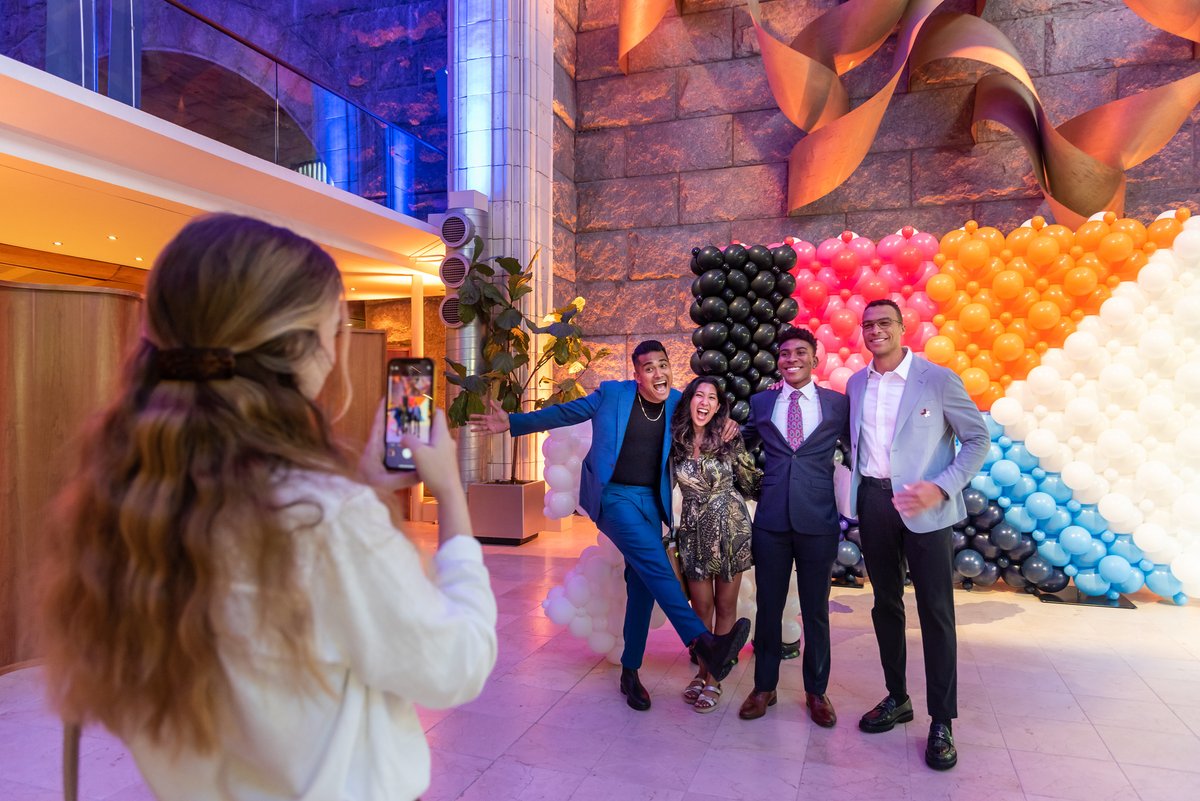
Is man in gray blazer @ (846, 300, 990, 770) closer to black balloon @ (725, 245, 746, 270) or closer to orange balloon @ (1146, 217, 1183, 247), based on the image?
black balloon @ (725, 245, 746, 270)

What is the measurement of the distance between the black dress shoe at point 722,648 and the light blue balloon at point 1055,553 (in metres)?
3.05

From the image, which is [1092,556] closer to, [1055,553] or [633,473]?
[1055,553]

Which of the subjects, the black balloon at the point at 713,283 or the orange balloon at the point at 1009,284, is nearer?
the orange balloon at the point at 1009,284

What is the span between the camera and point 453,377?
6.79 m

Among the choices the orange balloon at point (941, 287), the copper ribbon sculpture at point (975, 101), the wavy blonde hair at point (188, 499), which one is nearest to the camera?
the wavy blonde hair at point (188, 499)

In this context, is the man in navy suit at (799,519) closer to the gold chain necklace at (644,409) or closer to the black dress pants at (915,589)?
the black dress pants at (915,589)

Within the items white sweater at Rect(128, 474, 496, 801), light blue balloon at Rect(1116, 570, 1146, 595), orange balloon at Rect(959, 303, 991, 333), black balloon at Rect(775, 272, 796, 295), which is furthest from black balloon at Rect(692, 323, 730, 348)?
white sweater at Rect(128, 474, 496, 801)

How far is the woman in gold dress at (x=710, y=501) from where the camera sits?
3.27 meters

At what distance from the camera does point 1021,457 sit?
4988 millimetres

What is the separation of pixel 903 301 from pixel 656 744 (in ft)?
12.9

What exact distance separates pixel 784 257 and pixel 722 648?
343 centimetres

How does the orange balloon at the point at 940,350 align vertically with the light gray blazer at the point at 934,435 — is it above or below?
above

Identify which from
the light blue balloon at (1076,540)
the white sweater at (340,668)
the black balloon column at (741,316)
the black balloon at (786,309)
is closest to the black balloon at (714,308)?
the black balloon column at (741,316)

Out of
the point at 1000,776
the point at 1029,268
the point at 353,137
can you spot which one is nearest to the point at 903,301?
the point at 1029,268
